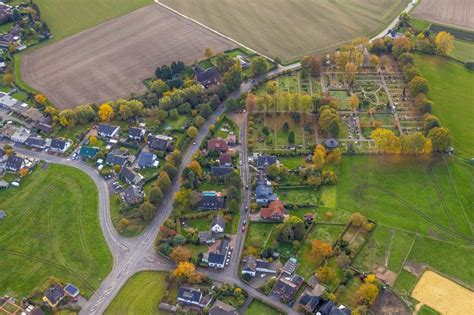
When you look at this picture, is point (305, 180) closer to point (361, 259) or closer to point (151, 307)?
point (361, 259)

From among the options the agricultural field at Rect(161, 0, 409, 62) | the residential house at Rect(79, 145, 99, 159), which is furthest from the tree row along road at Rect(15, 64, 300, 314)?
the agricultural field at Rect(161, 0, 409, 62)

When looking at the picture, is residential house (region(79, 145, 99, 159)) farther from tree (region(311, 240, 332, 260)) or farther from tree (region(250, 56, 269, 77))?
tree (region(311, 240, 332, 260))

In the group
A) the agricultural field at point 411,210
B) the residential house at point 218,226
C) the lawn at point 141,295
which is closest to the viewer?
the lawn at point 141,295

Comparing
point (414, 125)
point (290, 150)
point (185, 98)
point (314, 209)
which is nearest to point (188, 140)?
point (185, 98)

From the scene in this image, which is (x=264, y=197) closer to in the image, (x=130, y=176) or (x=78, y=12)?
(x=130, y=176)

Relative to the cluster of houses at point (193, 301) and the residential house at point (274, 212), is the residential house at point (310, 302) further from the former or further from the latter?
the residential house at point (274, 212)

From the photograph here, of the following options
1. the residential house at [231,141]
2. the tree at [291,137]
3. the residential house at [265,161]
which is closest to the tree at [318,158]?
the tree at [291,137]
